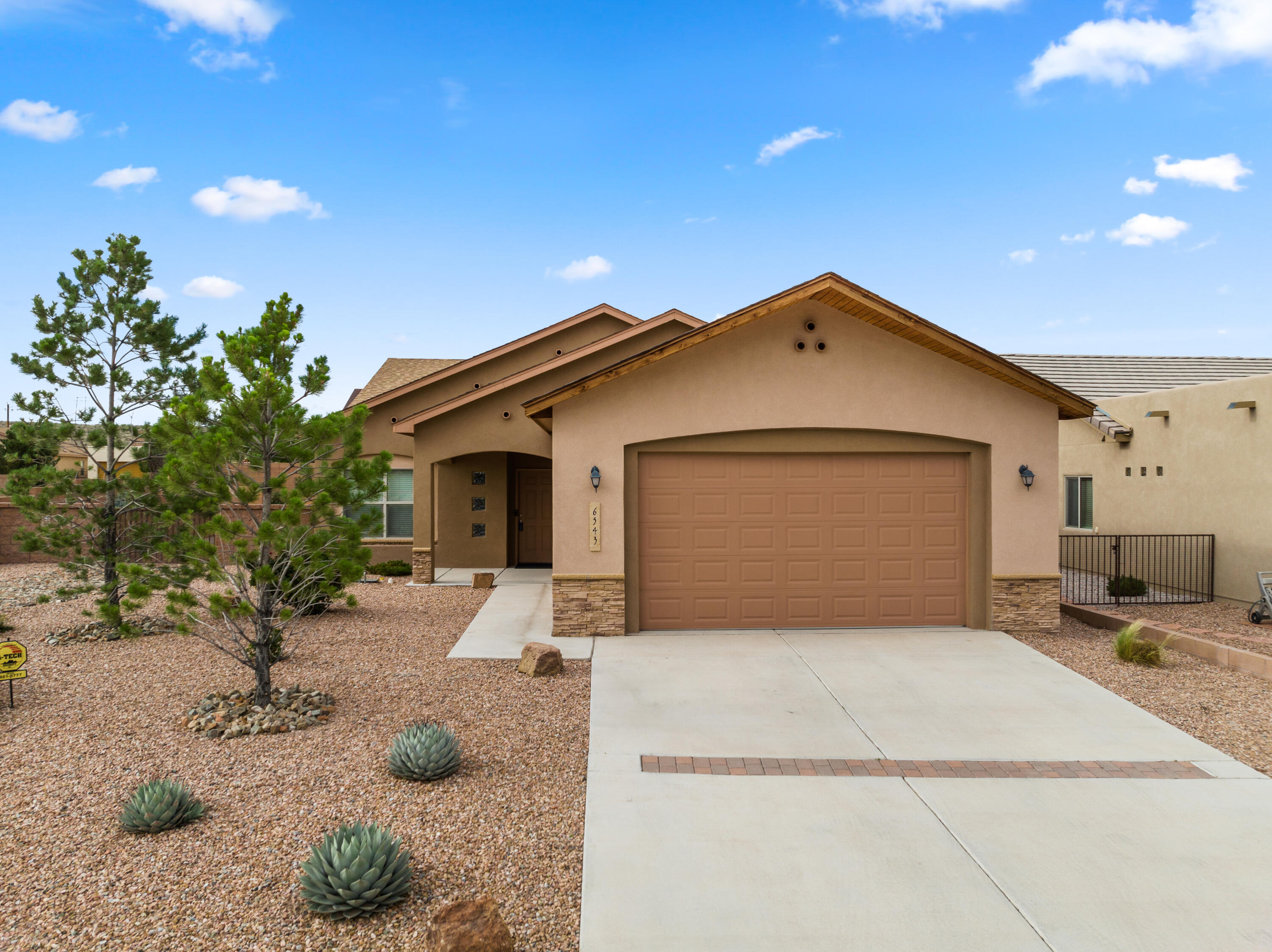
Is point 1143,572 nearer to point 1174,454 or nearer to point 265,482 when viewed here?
point 1174,454

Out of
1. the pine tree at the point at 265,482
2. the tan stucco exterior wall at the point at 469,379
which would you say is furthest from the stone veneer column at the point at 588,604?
the tan stucco exterior wall at the point at 469,379

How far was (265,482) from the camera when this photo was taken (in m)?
7.38

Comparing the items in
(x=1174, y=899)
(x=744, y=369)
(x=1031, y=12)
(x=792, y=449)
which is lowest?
(x=1174, y=899)

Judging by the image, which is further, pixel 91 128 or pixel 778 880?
pixel 91 128

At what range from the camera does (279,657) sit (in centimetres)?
915

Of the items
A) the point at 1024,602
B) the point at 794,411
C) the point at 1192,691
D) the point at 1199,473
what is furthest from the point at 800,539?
the point at 1199,473

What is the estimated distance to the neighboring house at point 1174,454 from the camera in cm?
1265

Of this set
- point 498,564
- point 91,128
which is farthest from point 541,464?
point 91,128

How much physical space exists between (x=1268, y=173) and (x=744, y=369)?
41.6 ft

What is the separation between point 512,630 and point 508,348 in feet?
26.8

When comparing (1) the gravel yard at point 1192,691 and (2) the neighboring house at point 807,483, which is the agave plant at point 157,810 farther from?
(1) the gravel yard at point 1192,691

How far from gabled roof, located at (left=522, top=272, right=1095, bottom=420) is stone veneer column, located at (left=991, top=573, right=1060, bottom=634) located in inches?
96.8

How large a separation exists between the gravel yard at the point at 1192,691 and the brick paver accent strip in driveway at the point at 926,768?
90cm

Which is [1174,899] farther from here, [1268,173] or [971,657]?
[1268,173]
